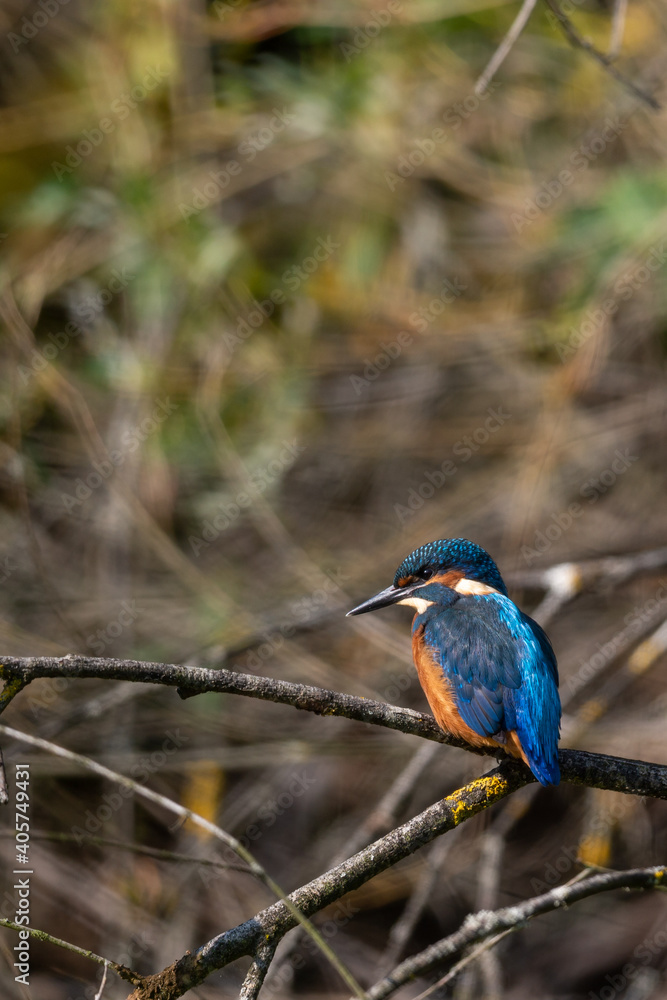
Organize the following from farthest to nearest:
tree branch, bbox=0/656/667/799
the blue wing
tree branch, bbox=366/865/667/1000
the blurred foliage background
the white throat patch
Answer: the blurred foliage background → the white throat patch → the blue wing → tree branch, bbox=0/656/667/799 → tree branch, bbox=366/865/667/1000

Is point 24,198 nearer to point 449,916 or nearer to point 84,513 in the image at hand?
point 84,513

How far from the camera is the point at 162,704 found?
389cm

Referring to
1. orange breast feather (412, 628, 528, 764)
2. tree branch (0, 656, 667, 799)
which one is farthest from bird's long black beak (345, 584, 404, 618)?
tree branch (0, 656, 667, 799)

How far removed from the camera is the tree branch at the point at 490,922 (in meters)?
1.30

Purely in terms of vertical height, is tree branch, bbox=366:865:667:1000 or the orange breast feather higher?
tree branch, bbox=366:865:667:1000

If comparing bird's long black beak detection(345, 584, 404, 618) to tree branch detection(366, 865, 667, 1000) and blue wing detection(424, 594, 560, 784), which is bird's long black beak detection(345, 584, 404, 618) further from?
tree branch detection(366, 865, 667, 1000)

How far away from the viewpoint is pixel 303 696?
167 centimetres

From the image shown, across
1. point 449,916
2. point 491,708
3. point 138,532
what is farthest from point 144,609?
point 491,708

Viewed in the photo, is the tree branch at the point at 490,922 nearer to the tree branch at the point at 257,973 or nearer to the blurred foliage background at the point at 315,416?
the tree branch at the point at 257,973

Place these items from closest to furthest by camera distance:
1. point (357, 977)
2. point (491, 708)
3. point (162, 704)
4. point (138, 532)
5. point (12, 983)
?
1. point (491, 708)
2. point (12, 983)
3. point (357, 977)
4. point (162, 704)
5. point (138, 532)

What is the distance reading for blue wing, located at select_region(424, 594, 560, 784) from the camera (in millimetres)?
2157

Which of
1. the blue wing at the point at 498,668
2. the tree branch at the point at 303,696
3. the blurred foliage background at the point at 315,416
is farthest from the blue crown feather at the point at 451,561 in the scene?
the blurred foliage background at the point at 315,416

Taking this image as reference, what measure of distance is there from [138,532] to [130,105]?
89.6 inches

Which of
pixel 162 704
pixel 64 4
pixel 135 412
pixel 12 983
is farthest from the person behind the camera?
pixel 64 4
